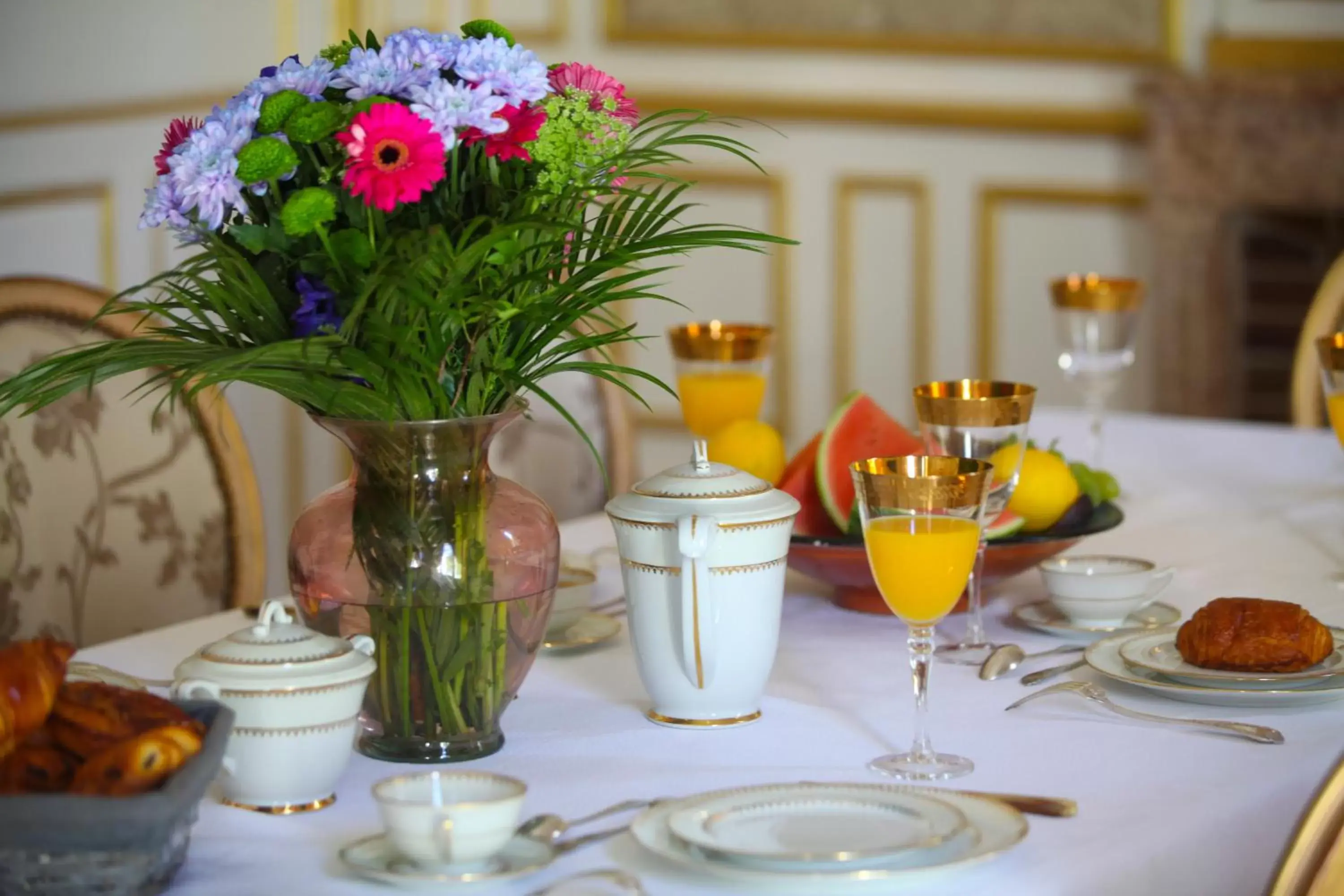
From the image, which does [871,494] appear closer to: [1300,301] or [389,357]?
[389,357]

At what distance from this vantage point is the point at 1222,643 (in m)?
1.16

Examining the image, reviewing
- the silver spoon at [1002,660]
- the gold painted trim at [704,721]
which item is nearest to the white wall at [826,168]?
the silver spoon at [1002,660]

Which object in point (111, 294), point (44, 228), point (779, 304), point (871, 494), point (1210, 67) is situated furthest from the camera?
point (44, 228)

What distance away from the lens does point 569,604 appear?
4.49 feet

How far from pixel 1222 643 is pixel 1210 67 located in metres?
2.97

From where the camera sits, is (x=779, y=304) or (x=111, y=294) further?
(x=779, y=304)

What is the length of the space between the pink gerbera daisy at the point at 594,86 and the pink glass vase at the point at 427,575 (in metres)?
0.19

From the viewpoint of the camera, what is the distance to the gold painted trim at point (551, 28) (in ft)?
13.4

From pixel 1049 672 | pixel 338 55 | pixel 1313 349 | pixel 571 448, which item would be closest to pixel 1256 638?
pixel 1049 672

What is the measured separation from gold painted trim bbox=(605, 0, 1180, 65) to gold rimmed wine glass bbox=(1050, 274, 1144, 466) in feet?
6.71

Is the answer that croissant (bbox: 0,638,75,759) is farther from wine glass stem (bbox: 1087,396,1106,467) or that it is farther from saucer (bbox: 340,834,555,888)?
wine glass stem (bbox: 1087,396,1106,467)

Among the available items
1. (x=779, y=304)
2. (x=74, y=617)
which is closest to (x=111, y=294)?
(x=74, y=617)

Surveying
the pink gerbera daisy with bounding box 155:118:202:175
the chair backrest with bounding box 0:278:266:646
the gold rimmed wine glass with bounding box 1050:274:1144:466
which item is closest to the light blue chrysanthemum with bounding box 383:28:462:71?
the pink gerbera daisy with bounding box 155:118:202:175

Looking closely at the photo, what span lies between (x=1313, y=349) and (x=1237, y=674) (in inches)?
54.4
